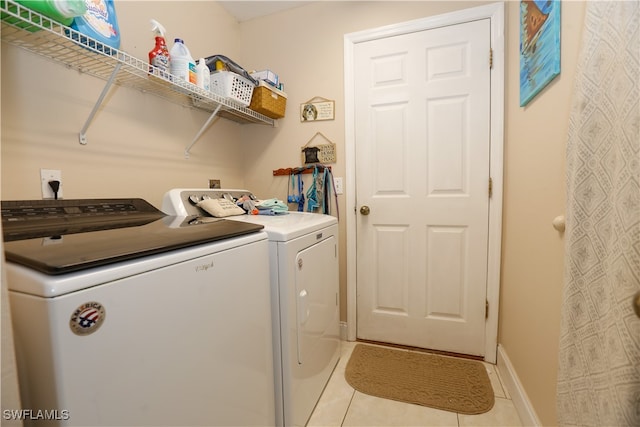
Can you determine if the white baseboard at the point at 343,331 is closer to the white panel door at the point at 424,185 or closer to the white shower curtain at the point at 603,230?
the white panel door at the point at 424,185

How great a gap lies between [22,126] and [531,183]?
6.93 ft

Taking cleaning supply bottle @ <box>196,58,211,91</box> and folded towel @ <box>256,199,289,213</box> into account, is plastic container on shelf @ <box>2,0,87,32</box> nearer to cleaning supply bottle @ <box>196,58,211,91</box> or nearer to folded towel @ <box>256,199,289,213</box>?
cleaning supply bottle @ <box>196,58,211,91</box>

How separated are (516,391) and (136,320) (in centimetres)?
175

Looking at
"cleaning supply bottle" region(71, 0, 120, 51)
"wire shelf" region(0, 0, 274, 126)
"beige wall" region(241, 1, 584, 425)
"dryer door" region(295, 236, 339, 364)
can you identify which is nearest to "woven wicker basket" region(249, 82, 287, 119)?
"beige wall" region(241, 1, 584, 425)

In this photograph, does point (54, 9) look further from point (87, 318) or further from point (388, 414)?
point (388, 414)

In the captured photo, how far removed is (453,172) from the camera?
181 centimetres

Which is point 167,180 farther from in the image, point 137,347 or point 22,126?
point 137,347

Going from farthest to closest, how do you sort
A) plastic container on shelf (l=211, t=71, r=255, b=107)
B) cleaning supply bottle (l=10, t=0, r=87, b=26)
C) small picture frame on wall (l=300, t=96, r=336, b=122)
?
1. small picture frame on wall (l=300, t=96, r=336, b=122)
2. plastic container on shelf (l=211, t=71, r=255, b=107)
3. cleaning supply bottle (l=10, t=0, r=87, b=26)

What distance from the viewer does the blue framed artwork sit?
0.98m

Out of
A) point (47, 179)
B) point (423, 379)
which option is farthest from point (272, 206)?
point (423, 379)

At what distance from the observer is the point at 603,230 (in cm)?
59

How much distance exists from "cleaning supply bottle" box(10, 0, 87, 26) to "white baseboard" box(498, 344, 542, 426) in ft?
7.52

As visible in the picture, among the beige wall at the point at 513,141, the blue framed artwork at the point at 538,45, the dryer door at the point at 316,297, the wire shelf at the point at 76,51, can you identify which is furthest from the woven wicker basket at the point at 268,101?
the blue framed artwork at the point at 538,45

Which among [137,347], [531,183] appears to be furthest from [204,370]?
[531,183]
